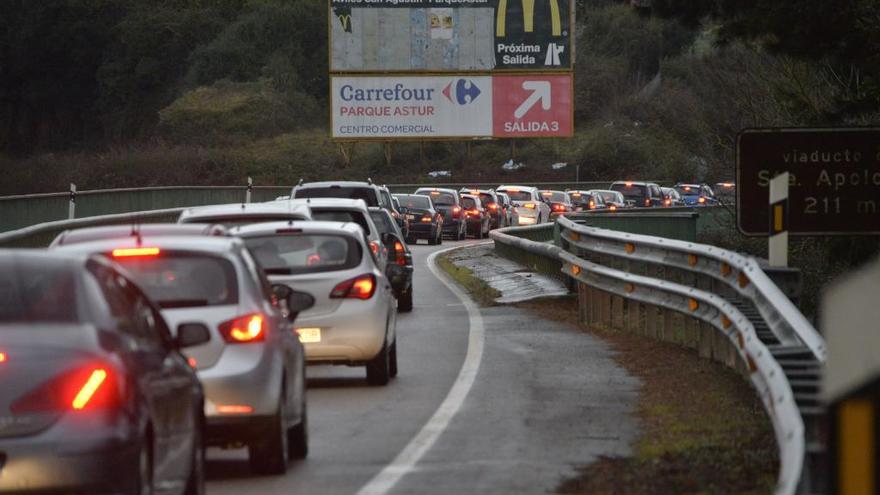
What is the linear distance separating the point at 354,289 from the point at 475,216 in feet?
140

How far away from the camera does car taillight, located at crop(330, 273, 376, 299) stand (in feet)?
52.0

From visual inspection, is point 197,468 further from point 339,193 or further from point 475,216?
point 475,216

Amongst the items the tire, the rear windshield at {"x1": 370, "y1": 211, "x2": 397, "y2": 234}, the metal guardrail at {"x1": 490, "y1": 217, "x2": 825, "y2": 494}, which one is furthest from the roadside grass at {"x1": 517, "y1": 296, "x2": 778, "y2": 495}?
the rear windshield at {"x1": 370, "y1": 211, "x2": 397, "y2": 234}

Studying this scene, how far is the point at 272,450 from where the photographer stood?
33.2ft

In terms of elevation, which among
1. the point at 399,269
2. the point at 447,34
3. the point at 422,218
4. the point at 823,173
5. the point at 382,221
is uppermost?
the point at 447,34

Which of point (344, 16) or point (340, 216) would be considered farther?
point (344, 16)

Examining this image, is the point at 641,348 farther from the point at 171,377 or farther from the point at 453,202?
the point at 453,202

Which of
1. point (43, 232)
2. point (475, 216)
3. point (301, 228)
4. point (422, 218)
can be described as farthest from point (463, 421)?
point (475, 216)

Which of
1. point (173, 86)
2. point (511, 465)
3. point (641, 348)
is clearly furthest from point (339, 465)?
point (173, 86)

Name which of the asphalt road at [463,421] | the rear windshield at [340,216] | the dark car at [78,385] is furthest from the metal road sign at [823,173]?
the dark car at [78,385]

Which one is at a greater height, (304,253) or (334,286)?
(304,253)

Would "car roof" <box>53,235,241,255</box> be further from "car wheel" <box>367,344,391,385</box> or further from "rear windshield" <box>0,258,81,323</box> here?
"car wheel" <box>367,344,391,385</box>

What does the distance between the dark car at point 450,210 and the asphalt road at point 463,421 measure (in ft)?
A: 111

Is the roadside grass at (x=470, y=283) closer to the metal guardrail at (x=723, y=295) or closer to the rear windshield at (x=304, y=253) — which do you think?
the metal guardrail at (x=723, y=295)
